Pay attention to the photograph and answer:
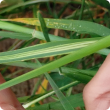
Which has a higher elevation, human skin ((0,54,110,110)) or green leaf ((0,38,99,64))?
green leaf ((0,38,99,64))

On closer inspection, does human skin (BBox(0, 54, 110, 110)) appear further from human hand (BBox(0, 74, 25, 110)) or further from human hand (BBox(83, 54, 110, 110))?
human hand (BBox(0, 74, 25, 110))

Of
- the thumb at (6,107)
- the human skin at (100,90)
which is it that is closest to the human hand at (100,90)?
the human skin at (100,90)

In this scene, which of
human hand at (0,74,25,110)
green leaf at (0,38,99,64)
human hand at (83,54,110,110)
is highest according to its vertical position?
green leaf at (0,38,99,64)

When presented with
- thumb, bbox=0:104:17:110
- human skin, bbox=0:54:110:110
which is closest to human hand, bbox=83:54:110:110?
human skin, bbox=0:54:110:110

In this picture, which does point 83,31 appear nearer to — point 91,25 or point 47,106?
point 91,25

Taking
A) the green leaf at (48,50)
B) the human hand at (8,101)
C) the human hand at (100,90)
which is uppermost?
the green leaf at (48,50)

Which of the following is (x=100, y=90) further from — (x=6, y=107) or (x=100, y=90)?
(x=6, y=107)

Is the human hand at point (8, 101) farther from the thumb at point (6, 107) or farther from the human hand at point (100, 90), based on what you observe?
the human hand at point (100, 90)

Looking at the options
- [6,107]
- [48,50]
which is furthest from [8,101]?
[48,50]
